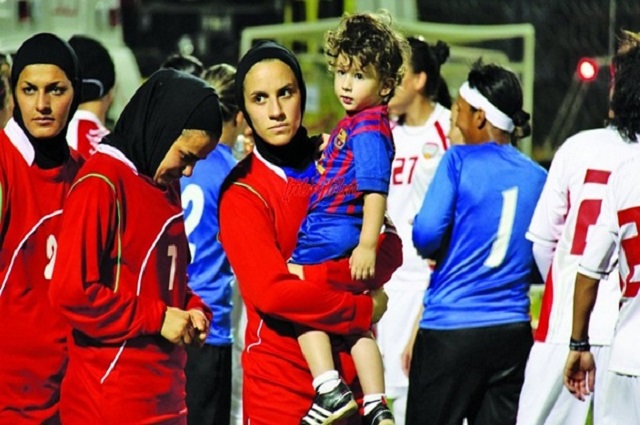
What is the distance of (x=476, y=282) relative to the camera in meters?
6.32

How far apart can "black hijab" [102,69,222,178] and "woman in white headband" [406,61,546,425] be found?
6.39 ft

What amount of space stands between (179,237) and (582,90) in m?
6.74

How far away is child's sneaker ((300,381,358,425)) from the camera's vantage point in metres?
4.29

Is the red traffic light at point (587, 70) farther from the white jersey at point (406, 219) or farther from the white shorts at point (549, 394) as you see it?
the white shorts at point (549, 394)

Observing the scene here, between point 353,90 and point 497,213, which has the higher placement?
point 353,90

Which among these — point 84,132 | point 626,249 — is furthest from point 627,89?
point 84,132

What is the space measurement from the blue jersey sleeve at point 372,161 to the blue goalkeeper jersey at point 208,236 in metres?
1.94

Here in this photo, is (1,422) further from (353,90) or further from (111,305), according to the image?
(353,90)

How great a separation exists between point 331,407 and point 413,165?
3.68m

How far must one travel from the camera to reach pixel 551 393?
20.0 ft

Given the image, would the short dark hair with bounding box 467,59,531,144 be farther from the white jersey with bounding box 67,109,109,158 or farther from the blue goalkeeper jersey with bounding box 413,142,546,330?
the white jersey with bounding box 67,109,109,158

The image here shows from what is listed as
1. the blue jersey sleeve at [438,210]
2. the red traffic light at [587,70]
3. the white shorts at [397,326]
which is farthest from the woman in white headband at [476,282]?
the red traffic light at [587,70]

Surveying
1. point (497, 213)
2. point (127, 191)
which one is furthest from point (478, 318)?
point (127, 191)

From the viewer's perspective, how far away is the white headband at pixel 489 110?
21.3 feet
